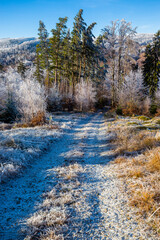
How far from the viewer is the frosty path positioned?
2.74 metres

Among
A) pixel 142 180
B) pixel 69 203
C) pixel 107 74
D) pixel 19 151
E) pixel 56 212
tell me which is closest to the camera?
pixel 56 212

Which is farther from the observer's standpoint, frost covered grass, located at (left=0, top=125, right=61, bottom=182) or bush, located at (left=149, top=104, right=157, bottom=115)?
bush, located at (left=149, top=104, right=157, bottom=115)

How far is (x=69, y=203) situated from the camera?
140 inches

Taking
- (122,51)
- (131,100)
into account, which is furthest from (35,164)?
(122,51)

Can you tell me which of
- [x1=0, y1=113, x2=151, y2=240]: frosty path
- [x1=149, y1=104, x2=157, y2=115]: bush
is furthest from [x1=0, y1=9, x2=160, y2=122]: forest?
[x1=0, y1=113, x2=151, y2=240]: frosty path

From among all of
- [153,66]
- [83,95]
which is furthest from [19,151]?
[153,66]

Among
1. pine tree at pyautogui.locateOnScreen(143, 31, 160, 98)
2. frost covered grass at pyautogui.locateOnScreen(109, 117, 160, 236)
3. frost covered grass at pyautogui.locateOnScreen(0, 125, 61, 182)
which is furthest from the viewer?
pine tree at pyautogui.locateOnScreen(143, 31, 160, 98)

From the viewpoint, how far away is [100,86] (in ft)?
118

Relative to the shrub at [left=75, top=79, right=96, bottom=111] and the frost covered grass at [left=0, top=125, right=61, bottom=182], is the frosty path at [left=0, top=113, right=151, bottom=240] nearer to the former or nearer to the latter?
the frost covered grass at [left=0, top=125, right=61, bottom=182]

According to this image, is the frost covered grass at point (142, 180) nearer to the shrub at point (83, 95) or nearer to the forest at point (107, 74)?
the forest at point (107, 74)

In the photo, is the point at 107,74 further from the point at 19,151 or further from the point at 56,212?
the point at 56,212

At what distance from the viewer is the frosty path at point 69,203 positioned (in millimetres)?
2740

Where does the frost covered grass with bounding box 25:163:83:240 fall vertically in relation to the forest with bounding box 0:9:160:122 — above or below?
below

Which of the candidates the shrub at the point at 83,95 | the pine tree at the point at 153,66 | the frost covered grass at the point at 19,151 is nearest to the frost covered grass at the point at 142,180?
the frost covered grass at the point at 19,151
